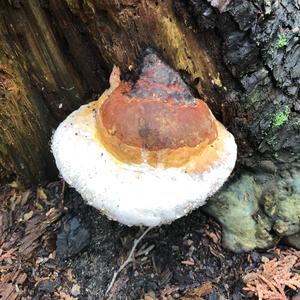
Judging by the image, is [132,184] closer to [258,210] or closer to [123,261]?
[123,261]

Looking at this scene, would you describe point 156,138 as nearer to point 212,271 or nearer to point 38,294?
point 212,271

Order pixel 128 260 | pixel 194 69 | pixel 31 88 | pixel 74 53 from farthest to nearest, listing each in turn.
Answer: pixel 128 260 < pixel 31 88 < pixel 74 53 < pixel 194 69

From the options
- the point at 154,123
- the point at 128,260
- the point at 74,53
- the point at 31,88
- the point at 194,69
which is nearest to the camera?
the point at 154,123

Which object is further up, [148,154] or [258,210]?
[148,154]

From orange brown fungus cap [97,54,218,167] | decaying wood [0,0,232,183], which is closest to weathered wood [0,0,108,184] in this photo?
decaying wood [0,0,232,183]

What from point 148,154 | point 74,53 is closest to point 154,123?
point 148,154

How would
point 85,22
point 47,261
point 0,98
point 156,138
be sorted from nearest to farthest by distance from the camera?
point 156,138 → point 85,22 → point 0,98 → point 47,261

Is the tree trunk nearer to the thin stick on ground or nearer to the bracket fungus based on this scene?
the bracket fungus

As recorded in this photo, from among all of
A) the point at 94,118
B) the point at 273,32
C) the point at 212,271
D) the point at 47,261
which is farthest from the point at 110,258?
the point at 273,32
